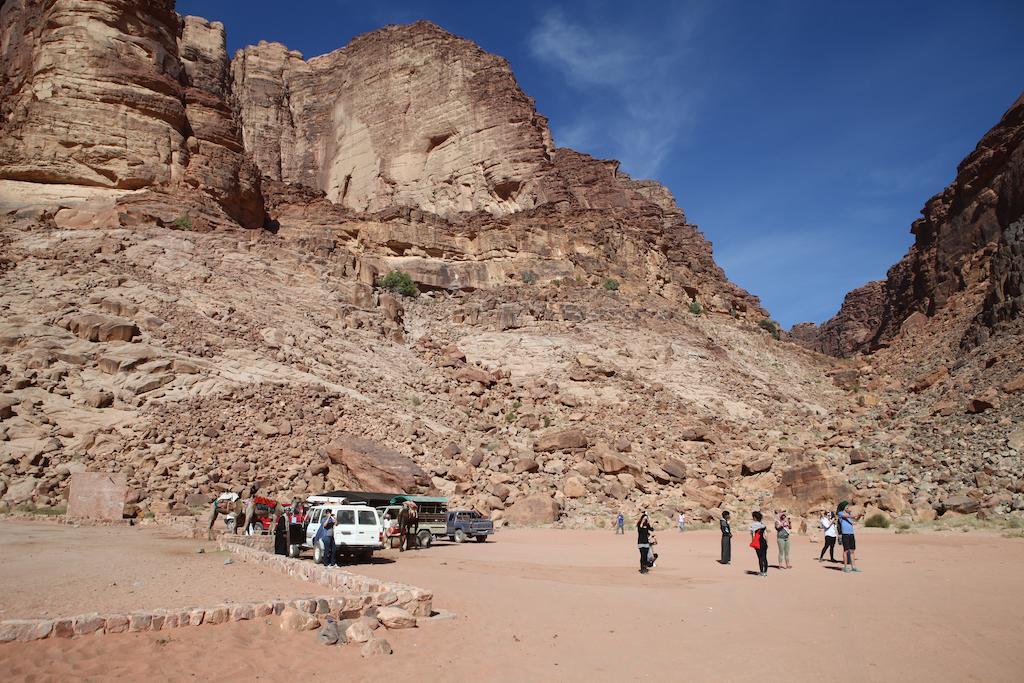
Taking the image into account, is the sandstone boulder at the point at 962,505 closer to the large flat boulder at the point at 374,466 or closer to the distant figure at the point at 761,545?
the distant figure at the point at 761,545

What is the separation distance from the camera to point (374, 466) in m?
23.0

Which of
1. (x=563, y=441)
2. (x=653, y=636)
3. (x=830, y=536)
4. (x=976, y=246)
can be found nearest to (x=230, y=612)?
(x=653, y=636)

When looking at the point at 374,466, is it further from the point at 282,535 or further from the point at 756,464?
the point at 756,464

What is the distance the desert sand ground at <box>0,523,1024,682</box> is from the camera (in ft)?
21.2

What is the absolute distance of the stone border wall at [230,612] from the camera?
21.6ft

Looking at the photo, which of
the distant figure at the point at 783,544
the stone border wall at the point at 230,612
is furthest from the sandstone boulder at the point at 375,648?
the distant figure at the point at 783,544

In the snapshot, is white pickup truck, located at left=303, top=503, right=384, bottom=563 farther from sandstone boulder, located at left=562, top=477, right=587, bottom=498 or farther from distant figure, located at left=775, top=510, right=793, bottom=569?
sandstone boulder, located at left=562, top=477, right=587, bottom=498

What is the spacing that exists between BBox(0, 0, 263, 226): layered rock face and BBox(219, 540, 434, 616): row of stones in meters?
36.6

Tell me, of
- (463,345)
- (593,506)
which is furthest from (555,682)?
(463,345)

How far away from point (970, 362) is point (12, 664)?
3902 cm

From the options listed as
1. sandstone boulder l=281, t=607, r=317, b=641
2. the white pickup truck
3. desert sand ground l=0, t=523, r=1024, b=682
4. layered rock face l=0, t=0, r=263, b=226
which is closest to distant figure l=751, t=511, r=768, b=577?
desert sand ground l=0, t=523, r=1024, b=682

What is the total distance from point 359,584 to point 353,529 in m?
5.09

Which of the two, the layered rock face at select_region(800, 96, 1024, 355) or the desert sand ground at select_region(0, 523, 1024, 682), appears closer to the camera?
the desert sand ground at select_region(0, 523, 1024, 682)

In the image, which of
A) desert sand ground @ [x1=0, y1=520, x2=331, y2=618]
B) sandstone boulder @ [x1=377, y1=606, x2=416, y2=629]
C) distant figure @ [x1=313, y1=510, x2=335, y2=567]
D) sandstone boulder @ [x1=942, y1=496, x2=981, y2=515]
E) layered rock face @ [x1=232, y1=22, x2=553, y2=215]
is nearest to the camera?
sandstone boulder @ [x1=377, y1=606, x2=416, y2=629]
